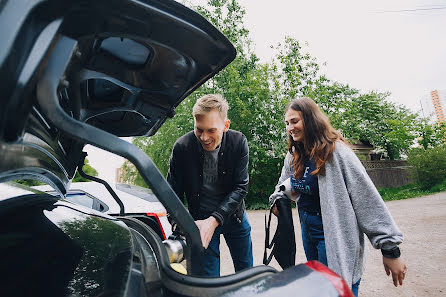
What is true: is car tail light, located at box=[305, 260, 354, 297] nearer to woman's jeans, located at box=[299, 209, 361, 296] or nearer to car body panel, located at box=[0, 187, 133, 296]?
car body panel, located at box=[0, 187, 133, 296]

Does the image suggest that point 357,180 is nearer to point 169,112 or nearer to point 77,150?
point 169,112

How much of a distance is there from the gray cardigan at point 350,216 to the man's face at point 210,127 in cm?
85

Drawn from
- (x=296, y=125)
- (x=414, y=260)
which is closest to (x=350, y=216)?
(x=296, y=125)

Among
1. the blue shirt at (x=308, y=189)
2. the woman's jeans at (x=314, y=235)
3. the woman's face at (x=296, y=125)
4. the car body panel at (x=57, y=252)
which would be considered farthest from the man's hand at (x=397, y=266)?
the car body panel at (x=57, y=252)

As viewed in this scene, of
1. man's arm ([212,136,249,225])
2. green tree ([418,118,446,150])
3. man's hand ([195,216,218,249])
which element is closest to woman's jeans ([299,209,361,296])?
man's arm ([212,136,249,225])

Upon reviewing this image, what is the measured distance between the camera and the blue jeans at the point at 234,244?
243cm

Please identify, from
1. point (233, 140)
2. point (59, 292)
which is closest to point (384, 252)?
point (233, 140)

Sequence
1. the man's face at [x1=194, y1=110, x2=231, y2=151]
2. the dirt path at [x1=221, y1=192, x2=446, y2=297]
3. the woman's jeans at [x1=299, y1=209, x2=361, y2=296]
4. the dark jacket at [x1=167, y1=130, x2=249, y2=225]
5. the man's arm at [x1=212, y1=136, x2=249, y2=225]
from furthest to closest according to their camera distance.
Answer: the dirt path at [x1=221, y1=192, x2=446, y2=297] < the dark jacket at [x1=167, y1=130, x2=249, y2=225] < the man's arm at [x1=212, y1=136, x2=249, y2=225] < the man's face at [x1=194, y1=110, x2=231, y2=151] < the woman's jeans at [x1=299, y1=209, x2=361, y2=296]

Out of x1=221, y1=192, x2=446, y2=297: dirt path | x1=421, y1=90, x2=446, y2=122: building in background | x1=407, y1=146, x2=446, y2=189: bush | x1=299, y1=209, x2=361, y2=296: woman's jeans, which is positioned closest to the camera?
x1=299, y1=209, x2=361, y2=296: woman's jeans

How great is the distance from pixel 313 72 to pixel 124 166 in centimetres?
979

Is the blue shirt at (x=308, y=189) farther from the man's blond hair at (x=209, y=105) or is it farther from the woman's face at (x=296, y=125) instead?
the man's blond hair at (x=209, y=105)

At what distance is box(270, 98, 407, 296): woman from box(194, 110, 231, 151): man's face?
56 cm

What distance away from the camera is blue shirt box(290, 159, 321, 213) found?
202 centimetres

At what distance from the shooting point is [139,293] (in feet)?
2.47
